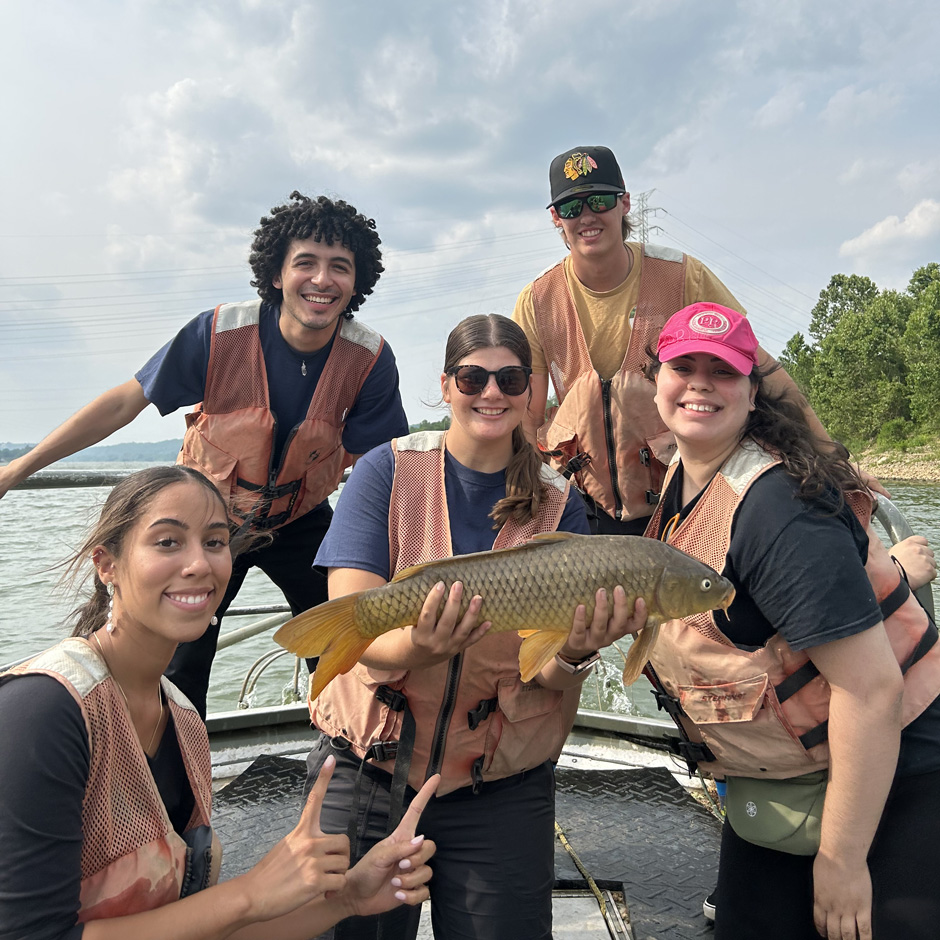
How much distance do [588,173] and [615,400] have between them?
1.19 metres

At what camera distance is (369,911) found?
2.51 meters

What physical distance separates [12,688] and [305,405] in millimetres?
2693

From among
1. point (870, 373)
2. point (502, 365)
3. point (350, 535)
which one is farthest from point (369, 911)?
point (870, 373)

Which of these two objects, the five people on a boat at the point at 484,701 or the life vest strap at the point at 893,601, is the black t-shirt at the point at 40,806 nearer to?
the five people on a boat at the point at 484,701

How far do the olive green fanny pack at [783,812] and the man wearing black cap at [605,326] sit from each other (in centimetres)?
171

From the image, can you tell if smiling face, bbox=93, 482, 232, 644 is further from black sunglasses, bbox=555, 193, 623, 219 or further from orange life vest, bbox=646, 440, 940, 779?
black sunglasses, bbox=555, 193, 623, 219

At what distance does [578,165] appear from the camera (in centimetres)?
414

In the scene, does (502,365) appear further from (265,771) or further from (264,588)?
(264,588)

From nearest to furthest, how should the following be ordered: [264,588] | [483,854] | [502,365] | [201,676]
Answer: [483,854] < [502,365] < [201,676] < [264,588]

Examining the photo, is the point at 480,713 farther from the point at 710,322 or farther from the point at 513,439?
the point at 710,322

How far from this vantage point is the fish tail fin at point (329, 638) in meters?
2.52

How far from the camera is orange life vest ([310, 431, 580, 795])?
296cm

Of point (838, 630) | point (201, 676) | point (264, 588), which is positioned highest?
point (838, 630)

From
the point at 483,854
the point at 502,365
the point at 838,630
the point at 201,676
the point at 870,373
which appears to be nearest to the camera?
the point at 838,630
